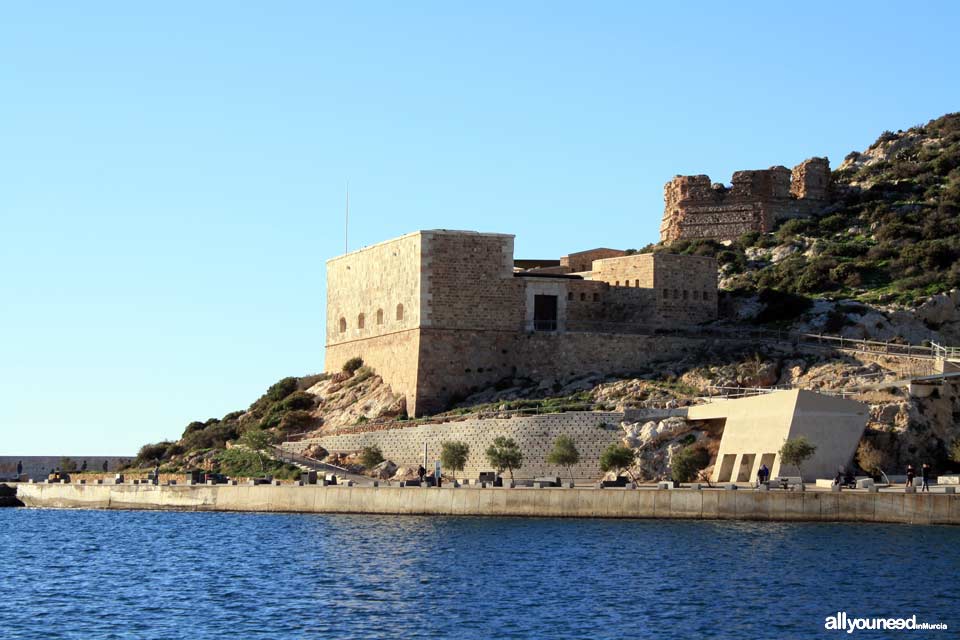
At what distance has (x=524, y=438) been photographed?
168ft

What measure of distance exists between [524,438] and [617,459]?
13.8 feet

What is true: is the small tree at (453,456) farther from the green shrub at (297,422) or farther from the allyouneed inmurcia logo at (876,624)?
the allyouneed inmurcia logo at (876,624)

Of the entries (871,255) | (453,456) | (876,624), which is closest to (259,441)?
(453,456)

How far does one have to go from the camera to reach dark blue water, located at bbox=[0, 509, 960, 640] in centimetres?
2827

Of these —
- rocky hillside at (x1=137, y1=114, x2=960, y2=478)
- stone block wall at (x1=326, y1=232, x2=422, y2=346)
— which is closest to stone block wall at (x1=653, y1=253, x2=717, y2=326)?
rocky hillside at (x1=137, y1=114, x2=960, y2=478)

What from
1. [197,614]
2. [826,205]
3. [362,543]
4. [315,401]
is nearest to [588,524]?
[362,543]

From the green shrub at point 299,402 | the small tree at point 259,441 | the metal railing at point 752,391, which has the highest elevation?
the green shrub at point 299,402

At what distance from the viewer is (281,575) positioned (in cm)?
3566

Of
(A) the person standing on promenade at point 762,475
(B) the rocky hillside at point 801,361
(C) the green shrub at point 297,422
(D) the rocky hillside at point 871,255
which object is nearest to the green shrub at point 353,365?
(B) the rocky hillside at point 801,361

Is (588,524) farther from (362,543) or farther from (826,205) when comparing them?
(826,205)

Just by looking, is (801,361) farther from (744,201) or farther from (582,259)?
(744,201)

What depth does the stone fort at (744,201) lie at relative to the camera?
73.9 m

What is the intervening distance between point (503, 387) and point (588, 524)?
13726mm

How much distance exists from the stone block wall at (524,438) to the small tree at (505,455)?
64cm
